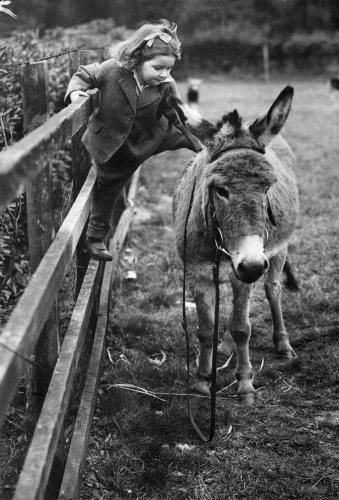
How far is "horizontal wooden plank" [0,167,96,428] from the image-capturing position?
1699mm

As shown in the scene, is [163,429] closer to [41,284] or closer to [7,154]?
[41,284]

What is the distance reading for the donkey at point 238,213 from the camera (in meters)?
3.08

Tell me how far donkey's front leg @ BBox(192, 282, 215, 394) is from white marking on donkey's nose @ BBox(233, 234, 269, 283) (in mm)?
1116

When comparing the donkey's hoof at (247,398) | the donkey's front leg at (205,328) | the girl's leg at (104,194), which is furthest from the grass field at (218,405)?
the girl's leg at (104,194)

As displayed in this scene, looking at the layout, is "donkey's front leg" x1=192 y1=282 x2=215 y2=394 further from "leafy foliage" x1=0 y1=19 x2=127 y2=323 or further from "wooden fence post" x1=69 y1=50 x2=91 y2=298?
"leafy foliage" x1=0 y1=19 x2=127 y2=323

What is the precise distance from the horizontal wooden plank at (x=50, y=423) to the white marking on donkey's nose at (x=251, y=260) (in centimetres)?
84

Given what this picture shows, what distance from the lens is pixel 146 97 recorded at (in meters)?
3.67

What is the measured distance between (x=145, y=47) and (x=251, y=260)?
1.46 meters

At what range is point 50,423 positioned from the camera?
80.6 inches

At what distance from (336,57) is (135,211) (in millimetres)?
29420

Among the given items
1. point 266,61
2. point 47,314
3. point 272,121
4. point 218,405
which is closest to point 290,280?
point 218,405

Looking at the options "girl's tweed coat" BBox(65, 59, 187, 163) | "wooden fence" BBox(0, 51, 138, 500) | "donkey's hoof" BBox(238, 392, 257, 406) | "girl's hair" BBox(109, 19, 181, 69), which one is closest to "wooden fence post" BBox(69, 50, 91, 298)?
"wooden fence" BBox(0, 51, 138, 500)

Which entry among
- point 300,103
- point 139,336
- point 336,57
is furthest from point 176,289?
point 336,57

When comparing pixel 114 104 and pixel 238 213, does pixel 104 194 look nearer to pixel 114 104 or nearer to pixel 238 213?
pixel 114 104
